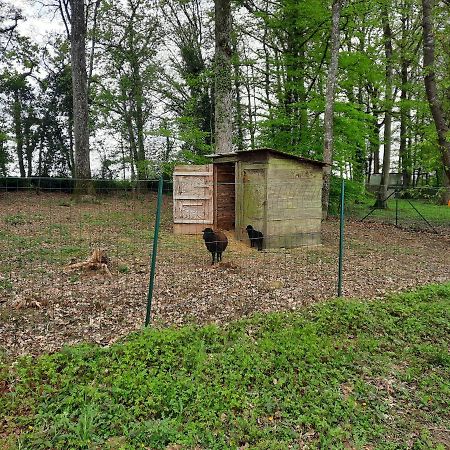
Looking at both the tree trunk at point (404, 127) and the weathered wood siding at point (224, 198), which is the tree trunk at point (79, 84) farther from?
the tree trunk at point (404, 127)

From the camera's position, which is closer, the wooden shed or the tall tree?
the wooden shed

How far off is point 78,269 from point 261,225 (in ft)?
12.3

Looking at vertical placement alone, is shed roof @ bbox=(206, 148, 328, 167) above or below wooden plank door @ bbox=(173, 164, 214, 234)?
above

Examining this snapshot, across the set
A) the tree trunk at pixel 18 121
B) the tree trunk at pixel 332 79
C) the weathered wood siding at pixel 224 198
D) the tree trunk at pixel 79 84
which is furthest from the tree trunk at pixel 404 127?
the tree trunk at pixel 18 121

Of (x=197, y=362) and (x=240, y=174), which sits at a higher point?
(x=240, y=174)

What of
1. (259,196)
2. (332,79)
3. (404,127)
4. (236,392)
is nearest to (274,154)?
(259,196)

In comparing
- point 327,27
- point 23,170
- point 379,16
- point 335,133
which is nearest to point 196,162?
point 335,133

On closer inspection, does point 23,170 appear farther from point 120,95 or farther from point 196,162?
point 196,162

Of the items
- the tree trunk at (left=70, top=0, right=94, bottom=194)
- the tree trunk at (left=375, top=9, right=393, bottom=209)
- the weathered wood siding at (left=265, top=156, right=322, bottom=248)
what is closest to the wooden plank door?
the weathered wood siding at (left=265, top=156, right=322, bottom=248)

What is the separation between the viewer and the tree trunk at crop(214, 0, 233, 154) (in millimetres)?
10430

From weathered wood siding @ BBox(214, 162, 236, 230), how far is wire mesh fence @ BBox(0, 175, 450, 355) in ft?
0.12

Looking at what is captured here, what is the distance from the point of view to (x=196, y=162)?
13.7m

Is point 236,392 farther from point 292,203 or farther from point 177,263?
point 292,203

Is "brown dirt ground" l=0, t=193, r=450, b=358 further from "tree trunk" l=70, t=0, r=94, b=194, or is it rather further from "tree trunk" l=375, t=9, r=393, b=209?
"tree trunk" l=375, t=9, r=393, b=209
